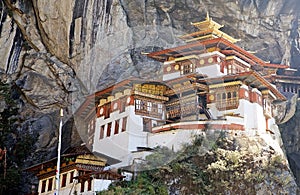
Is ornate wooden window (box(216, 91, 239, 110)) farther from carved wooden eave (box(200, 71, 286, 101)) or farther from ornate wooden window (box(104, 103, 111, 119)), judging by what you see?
ornate wooden window (box(104, 103, 111, 119))

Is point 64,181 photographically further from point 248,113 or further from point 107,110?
point 248,113

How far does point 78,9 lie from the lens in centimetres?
3167

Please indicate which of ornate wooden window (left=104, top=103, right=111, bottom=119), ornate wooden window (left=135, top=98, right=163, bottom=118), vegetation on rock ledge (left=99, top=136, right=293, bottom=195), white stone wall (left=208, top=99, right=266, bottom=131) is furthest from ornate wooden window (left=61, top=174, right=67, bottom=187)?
white stone wall (left=208, top=99, right=266, bottom=131)

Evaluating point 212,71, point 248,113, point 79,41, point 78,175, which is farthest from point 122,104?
point 248,113

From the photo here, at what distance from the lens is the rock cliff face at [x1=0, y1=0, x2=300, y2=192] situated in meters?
31.9

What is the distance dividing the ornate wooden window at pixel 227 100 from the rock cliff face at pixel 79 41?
6.56 meters

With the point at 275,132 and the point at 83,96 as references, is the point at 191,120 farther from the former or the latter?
the point at 83,96

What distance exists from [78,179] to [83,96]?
30.9 ft

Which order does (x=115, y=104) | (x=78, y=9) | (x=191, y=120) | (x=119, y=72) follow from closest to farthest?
1. (x=191, y=120)
2. (x=115, y=104)
3. (x=78, y=9)
4. (x=119, y=72)

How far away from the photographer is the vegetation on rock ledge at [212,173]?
23797 mm

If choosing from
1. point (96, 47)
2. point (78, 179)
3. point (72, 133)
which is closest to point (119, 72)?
point (96, 47)

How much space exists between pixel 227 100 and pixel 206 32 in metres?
6.01

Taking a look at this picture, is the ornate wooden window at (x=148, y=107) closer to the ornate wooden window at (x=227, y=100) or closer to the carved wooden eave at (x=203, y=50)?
the ornate wooden window at (x=227, y=100)

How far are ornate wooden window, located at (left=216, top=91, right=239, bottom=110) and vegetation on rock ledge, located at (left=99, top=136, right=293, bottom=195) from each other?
329cm
